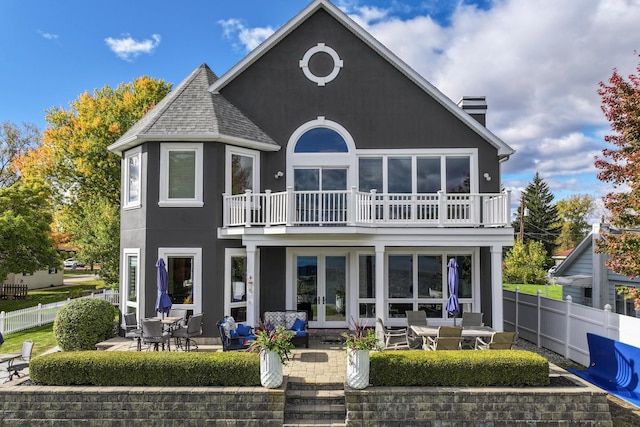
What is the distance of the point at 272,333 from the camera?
30.3 feet

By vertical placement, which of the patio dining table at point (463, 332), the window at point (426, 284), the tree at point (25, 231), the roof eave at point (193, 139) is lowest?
the patio dining table at point (463, 332)

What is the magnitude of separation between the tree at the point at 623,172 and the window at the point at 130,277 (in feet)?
44.7

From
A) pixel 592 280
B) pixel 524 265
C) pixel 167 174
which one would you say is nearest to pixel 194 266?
pixel 167 174

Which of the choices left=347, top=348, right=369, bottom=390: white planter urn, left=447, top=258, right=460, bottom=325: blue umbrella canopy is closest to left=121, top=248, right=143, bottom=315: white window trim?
left=347, top=348, right=369, bottom=390: white planter urn

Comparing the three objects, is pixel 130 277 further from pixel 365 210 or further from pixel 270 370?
pixel 365 210

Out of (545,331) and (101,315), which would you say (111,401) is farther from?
(545,331)

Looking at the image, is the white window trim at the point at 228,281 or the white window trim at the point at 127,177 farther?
the white window trim at the point at 127,177

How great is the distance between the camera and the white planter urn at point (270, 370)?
29.0 ft

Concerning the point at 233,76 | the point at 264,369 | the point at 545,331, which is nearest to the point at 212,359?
the point at 264,369

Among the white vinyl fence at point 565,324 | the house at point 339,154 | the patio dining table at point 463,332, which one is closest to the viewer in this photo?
the white vinyl fence at point 565,324

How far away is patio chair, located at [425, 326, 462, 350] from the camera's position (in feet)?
34.5

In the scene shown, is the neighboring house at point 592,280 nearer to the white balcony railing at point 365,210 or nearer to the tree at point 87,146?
the white balcony railing at point 365,210

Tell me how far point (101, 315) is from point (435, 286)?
34.7ft

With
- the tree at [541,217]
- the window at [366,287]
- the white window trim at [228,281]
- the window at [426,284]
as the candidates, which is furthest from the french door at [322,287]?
the tree at [541,217]
